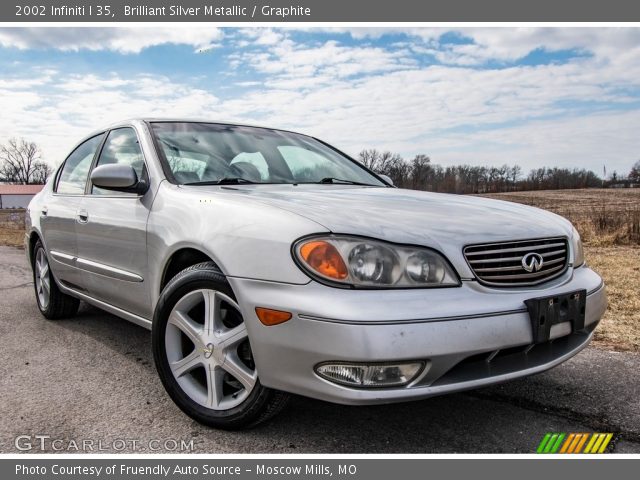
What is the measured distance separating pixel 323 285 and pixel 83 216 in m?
2.29

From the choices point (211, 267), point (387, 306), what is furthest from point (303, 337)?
point (211, 267)

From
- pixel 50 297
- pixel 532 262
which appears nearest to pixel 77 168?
pixel 50 297

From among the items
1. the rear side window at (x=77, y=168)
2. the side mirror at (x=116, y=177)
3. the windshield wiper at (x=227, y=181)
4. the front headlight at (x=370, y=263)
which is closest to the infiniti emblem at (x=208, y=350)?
the front headlight at (x=370, y=263)

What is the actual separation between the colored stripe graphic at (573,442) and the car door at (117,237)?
6.67 ft

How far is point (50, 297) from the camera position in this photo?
453cm

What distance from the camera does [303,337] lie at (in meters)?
2.03

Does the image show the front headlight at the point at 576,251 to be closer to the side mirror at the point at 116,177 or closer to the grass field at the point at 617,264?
the grass field at the point at 617,264

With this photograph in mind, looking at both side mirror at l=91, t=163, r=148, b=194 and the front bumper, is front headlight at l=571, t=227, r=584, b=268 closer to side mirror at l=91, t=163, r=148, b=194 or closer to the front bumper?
the front bumper

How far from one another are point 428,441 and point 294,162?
193 centimetres

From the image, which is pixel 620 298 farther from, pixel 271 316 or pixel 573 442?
pixel 271 316

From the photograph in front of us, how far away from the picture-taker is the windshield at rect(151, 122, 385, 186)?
3.10 meters

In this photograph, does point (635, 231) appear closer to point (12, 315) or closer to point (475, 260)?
point (475, 260)

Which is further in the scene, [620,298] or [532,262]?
[620,298]

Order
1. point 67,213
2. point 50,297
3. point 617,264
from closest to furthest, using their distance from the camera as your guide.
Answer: point 67,213 < point 50,297 < point 617,264
